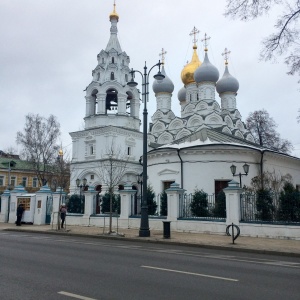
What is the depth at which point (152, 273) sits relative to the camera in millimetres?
7504

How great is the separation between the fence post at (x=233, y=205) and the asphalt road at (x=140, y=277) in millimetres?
7080

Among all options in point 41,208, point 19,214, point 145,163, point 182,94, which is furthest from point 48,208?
point 182,94

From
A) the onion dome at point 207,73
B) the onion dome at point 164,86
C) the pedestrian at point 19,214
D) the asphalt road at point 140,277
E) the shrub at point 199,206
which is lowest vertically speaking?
the asphalt road at point 140,277

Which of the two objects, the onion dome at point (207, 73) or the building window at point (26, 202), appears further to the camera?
the onion dome at point (207, 73)

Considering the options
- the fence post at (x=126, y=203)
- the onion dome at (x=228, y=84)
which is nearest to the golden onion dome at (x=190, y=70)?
the onion dome at (x=228, y=84)

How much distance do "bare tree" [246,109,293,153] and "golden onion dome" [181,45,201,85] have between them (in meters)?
11.6

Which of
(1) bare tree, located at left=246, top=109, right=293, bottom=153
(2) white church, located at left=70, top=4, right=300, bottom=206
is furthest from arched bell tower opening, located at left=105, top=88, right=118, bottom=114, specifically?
(1) bare tree, located at left=246, top=109, right=293, bottom=153

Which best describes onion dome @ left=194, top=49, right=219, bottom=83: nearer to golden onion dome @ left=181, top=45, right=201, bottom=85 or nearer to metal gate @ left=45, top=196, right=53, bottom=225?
golden onion dome @ left=181, top=45, right=201, bottom=85

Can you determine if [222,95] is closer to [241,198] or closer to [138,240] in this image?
[241,198]

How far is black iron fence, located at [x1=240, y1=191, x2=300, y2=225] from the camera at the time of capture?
16.5 metres

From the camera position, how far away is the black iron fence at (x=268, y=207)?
1650 centimetres

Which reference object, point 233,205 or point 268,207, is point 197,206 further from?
point 268,207

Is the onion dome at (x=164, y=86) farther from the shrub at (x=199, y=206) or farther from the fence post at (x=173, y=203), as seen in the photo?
the fence post at (x=173, y=203)

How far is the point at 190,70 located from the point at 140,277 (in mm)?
40026
